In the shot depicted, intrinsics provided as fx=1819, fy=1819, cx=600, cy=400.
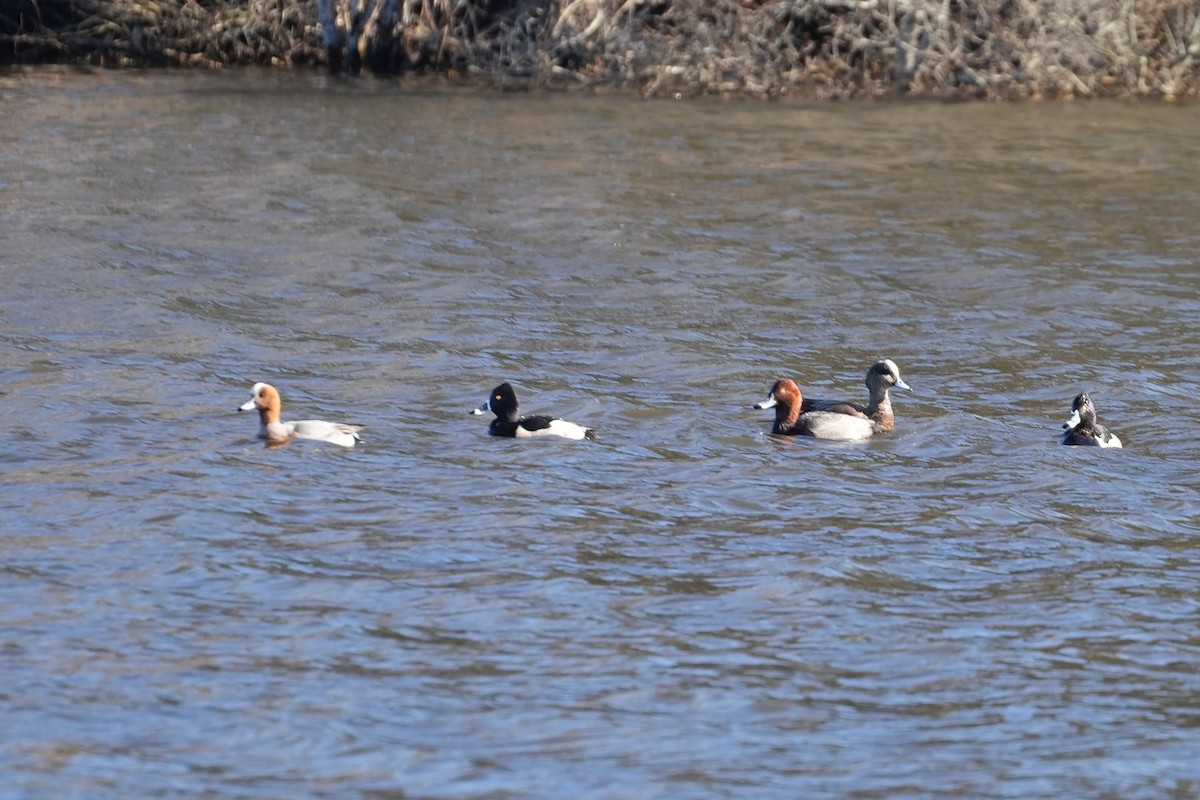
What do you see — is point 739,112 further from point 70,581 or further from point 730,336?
point 70,581

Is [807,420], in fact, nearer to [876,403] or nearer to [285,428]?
[876,403]

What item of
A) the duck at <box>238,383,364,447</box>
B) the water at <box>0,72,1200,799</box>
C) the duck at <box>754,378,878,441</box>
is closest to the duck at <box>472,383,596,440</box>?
the water at <box>0,72,1200,799</box>

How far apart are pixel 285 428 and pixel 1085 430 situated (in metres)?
4.35

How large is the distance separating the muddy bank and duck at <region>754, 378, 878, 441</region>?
1382 centimetres

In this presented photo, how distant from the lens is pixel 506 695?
21.2 ft

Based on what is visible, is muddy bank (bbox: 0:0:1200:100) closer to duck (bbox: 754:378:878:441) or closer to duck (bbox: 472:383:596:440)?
duck (bbox: 754:378:878:441)

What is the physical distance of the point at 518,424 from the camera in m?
10.1

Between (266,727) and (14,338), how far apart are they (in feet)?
22.2

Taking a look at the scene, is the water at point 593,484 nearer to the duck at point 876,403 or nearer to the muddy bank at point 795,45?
the duck at point 876,403

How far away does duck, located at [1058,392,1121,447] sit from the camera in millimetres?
9867

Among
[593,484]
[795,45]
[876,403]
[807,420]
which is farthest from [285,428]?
[795,45]

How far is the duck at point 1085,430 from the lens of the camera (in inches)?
388

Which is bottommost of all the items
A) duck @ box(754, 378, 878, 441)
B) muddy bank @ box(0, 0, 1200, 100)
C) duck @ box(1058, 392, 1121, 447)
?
duck @ box(754, 378, 878, 441)

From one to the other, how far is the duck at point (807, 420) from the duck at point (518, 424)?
1.11m
